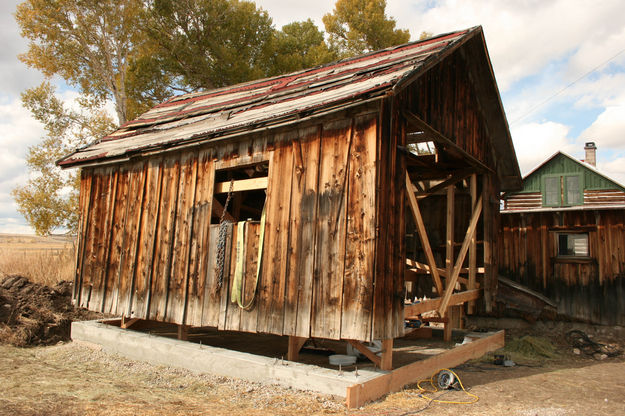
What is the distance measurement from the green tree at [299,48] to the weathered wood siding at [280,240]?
14.1 m

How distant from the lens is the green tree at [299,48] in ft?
72.9

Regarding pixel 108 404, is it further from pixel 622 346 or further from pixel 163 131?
pixel 622 346

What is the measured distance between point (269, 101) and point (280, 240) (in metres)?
3.03

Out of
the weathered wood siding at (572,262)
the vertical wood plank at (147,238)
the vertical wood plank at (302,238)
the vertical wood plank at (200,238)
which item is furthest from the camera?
the weathered wood siding at (572,262)

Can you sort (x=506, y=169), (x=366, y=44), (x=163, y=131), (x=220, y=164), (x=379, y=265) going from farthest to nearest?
(x=366, y=44), (x=506, y=169), (x=163, y=131), (x=220, y=164), (x=379, y=265)

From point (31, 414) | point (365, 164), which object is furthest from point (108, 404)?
point (365, 164)

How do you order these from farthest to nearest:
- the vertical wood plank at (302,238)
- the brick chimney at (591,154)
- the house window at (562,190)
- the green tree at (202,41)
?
the green tree at (202,41) < the brick chimney at (591,154) < the house window at (562,190) < the vertical wood plank at (302,238)

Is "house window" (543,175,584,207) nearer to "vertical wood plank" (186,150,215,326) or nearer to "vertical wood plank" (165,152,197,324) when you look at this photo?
"vertical wood plank" (186,150,215,326)

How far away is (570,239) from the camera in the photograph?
13.9m

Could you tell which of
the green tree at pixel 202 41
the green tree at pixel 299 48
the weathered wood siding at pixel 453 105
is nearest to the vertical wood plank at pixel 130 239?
the weathered wood siding at pixel 453 105

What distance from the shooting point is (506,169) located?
11.6 metres

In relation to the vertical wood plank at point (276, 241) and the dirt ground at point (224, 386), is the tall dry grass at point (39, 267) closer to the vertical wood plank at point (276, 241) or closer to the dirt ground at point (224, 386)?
the dirt ground at point (224, 386)

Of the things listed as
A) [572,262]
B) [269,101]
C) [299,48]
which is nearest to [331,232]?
[269,101]

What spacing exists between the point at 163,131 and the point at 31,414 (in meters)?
6.25
